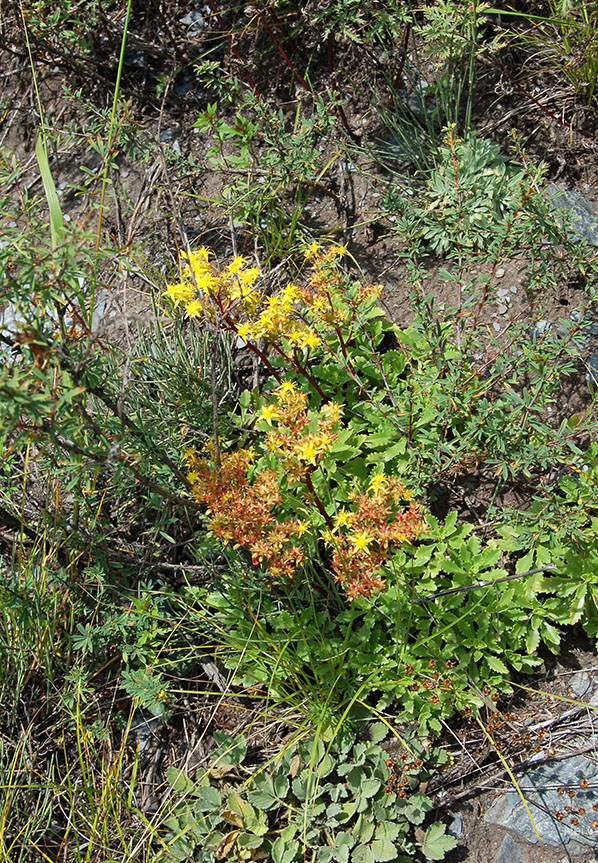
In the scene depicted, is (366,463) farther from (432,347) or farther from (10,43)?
(10,43)

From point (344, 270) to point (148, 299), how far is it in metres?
0.99

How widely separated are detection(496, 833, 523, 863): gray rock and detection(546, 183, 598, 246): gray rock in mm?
2356

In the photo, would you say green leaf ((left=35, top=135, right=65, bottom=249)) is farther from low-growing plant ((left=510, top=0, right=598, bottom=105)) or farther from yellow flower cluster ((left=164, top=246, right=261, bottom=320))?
low-growing plant ((left=510, top=0, right=598, bottom=105))

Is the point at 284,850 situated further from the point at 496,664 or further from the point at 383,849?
the point at 496,664

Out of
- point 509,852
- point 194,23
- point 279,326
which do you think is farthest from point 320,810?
point 194,23

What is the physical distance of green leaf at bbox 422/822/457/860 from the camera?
2.31 meters

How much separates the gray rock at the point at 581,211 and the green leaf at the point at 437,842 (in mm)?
2389

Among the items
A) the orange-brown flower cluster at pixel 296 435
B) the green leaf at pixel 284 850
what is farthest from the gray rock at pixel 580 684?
the orange-brown flower cluster at pixel 296 435

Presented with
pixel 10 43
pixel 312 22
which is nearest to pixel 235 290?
pixel 312 22

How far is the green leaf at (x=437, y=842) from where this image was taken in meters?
2.31

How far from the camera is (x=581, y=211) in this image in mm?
3156

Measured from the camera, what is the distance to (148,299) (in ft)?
11.7

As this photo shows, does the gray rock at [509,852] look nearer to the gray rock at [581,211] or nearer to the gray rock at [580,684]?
the gray rock at [580,684]

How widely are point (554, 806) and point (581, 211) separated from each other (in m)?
2.38
